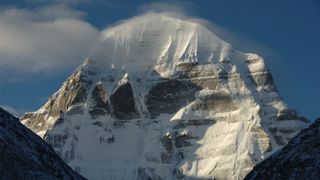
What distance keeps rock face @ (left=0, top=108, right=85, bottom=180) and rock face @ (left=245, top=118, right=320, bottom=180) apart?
591 inches

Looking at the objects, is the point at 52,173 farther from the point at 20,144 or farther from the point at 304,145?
the point at 304,145

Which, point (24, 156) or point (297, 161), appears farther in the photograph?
point (24, 156)

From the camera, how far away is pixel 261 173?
81.4 meters

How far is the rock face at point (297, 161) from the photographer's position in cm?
7800

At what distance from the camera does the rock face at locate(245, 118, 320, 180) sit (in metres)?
78.0

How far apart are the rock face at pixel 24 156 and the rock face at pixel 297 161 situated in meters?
15.0


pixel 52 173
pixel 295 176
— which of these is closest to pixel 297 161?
pixel 295 176

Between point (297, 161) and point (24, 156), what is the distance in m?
19.9

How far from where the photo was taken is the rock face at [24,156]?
274 ft

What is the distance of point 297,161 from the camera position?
79.3 metres

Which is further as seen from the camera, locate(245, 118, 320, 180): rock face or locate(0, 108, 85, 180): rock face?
locate(0, 108, 85, 180): rock face

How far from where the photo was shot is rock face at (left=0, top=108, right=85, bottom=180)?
83.4m

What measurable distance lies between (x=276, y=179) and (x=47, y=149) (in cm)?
2002

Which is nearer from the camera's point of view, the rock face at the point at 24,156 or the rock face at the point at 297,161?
the rock face at the point at 297,161
